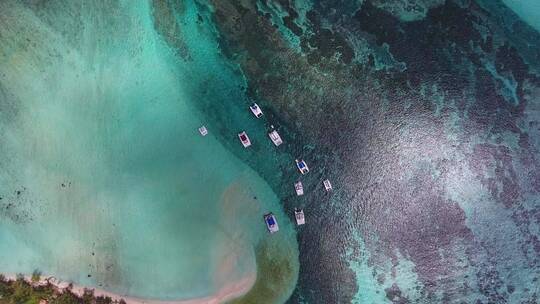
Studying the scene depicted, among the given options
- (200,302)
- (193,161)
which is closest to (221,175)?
(193,161)

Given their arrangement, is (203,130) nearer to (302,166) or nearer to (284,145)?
(284,145)

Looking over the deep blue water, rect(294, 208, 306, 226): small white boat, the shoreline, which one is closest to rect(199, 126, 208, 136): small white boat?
the deep blue water

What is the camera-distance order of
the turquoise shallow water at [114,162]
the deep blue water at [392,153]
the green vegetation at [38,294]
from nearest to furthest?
the green vegetation at [38,294] → the turquoise shallow water at [114,162] → the deep blue water at [392,153]

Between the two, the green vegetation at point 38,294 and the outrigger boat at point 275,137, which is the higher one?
the outrigger boat at point 275,137

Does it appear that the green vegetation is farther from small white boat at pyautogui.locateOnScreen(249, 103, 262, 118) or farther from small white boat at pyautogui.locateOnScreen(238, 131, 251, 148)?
small white boat at pyautogui.locateOnScreen(249, 103, 262, 118)

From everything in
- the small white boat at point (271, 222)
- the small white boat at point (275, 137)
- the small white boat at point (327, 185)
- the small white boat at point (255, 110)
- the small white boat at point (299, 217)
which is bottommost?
the small white boat at point (271, 222)

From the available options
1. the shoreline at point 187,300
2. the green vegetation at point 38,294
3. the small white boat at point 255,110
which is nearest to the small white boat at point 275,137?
the small white boat at point 255,110

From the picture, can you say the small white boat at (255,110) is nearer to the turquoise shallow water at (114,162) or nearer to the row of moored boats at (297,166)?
the row of moored boats at (297,166)

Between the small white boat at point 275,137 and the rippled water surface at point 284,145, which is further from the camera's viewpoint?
the small white boat at point 275,137
